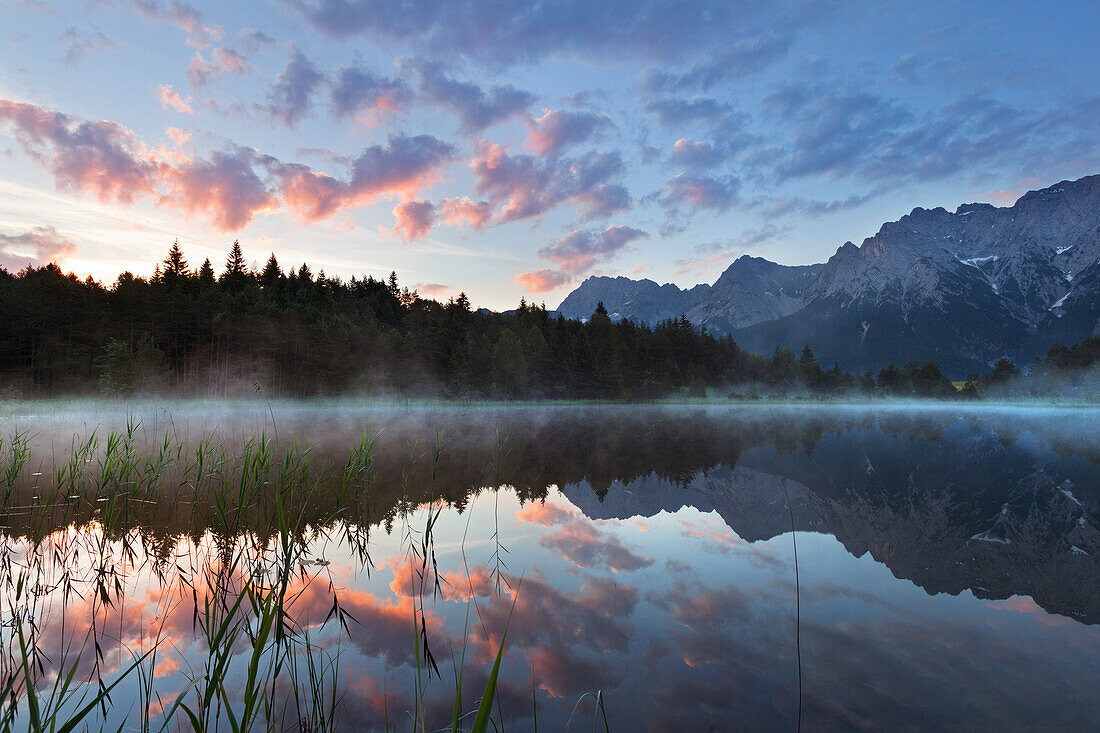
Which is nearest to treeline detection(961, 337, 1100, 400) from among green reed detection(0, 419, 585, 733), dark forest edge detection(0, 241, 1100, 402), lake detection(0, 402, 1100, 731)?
dark forest edge detection(0, 241, 1100, 402)

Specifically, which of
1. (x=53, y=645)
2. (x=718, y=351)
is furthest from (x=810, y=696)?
(x=718, y=351)

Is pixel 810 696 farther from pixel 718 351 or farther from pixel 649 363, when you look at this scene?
pixel 718 351

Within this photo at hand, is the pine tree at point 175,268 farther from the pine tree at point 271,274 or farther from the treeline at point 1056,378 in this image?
the treeline at point 1056,378

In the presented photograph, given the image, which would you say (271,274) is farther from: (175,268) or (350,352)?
(350,352)

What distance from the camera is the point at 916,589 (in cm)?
622

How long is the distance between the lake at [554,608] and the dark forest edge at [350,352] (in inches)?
2095

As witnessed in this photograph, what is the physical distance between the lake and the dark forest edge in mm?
53207

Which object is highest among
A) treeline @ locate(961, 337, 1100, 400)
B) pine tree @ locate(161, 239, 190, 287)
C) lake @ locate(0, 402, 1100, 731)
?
pine tree @ locate(161, 239, 190, 287)

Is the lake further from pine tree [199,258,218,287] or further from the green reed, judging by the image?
pine tree [199,258,218,287]

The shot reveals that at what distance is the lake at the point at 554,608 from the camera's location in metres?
3.65

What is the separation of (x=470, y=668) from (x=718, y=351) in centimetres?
10681

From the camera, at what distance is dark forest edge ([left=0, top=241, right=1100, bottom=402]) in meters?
51.6

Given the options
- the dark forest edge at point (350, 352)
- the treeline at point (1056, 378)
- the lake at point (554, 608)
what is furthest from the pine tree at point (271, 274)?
the treeline at point (1056, 378)

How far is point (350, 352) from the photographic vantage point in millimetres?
65375
